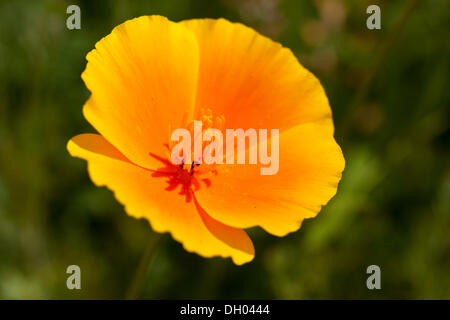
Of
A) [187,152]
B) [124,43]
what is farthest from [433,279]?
[124,43]

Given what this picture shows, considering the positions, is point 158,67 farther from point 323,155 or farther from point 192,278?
point 192,278

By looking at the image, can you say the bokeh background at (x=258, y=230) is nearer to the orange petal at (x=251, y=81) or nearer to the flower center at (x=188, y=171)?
the orange petal at (x=251, y=81)

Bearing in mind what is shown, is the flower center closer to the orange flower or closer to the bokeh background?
the orange flower

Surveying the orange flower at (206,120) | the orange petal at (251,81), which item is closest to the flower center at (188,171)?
the orange flower at (206,120)

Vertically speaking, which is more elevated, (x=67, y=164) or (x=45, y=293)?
(x=67, y=164)

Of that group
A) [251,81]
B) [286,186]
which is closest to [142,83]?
[251,81]
